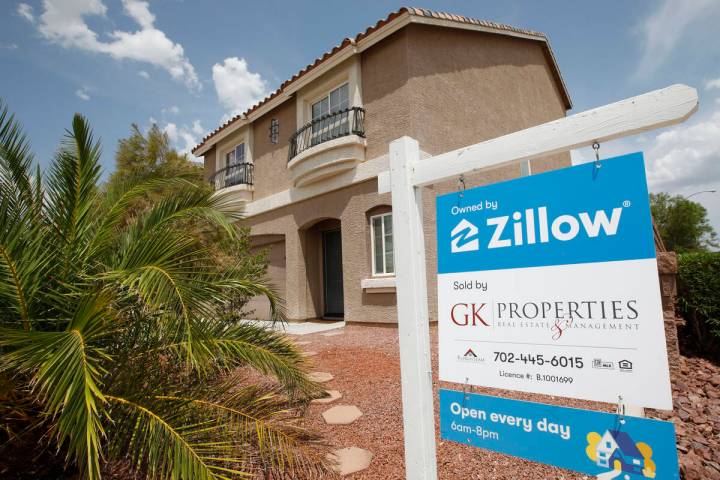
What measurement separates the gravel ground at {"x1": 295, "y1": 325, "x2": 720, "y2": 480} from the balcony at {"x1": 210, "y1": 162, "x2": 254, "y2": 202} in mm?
8036

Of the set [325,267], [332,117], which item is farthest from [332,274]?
[332,117]

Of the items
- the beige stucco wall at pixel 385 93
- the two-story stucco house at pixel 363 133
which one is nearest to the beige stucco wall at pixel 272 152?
the two-story stucco house at pixel 363 133

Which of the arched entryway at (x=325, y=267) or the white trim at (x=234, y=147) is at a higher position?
the white trim at (x=234, y=147)

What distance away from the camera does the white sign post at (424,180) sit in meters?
1.66

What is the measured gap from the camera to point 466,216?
2014 millimetres

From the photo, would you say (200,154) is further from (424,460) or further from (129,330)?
(424,460)

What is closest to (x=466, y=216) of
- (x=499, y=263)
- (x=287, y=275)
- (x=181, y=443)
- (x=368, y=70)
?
(x=499, y=263)

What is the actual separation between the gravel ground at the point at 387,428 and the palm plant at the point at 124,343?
445 mm

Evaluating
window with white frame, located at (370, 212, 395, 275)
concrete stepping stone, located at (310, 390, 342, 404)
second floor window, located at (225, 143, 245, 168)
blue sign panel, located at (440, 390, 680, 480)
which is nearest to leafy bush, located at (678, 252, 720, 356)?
window with white frame, located at (370, 212, 395, 275)

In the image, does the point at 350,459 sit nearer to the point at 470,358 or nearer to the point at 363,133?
the point at 470,358

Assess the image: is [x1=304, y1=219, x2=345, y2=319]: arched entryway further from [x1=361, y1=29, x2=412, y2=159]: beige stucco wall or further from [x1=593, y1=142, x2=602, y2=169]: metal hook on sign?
[x1=593, y1=142, x2=602, y2=169]: metal hook on sign

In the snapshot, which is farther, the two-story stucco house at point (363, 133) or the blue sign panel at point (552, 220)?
the two-story stucco house at point (363, 133)

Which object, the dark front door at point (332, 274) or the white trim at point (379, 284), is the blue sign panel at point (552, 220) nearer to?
the white trim at point (379, 284)

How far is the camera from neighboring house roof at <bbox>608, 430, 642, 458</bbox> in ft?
4.84
